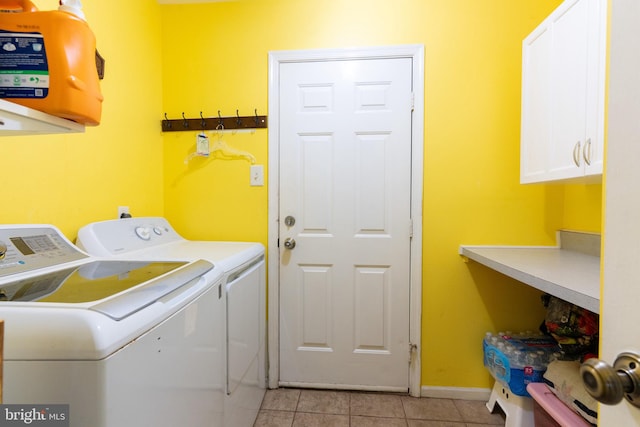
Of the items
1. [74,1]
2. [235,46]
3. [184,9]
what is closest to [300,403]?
[74,1]

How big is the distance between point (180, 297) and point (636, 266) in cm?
95

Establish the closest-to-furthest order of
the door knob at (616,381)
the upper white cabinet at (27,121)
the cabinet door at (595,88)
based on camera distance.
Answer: the door knob at (616,381) → the upper white cabinet at (27,121) → the cabinet door at (595,88)

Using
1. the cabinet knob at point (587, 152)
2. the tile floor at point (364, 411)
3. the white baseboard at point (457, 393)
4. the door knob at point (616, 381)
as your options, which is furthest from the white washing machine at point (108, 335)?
the cabinet knob at point (587, 152)

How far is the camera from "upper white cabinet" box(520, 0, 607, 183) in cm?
109

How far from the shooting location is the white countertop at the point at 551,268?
3.04 feet

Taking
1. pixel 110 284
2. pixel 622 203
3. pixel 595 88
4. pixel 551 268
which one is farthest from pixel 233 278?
pixel 595 88

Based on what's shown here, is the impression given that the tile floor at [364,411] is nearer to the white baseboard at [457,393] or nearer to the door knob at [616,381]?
the white baseboard at [457,393]

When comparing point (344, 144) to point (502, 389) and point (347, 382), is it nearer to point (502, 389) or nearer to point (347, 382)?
point (347, 382)

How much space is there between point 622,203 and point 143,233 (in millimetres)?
1753

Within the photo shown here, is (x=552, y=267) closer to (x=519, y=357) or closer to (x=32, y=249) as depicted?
(x=519, y=357)

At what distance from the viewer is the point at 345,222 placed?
5.98 feet

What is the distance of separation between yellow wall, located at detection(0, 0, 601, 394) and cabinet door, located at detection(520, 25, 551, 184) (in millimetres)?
231

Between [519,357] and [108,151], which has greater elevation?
[108,151]

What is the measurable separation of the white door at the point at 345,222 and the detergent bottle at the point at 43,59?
1122 mm
